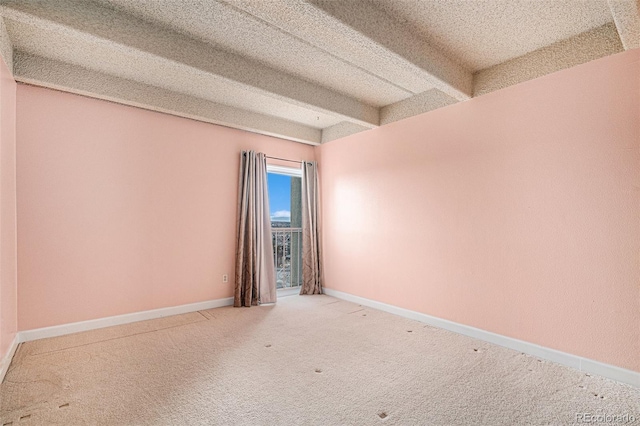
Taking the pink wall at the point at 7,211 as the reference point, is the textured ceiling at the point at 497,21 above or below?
above

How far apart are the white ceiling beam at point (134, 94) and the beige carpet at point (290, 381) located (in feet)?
7.66

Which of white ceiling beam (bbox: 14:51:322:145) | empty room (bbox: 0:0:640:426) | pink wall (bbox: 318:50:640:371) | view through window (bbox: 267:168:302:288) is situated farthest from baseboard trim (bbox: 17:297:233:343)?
white ceiling beam (bbox: 14:51:322:145)

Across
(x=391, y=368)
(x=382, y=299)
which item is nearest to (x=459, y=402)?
(x=391, y=368)

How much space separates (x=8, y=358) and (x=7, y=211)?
3.69 ft

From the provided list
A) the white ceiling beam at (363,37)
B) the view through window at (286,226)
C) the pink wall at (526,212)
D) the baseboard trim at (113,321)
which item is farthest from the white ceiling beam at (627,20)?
the baseboard trim at (113,321)

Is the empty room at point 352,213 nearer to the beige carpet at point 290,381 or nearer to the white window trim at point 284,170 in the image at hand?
the beige carpet at point 290,381

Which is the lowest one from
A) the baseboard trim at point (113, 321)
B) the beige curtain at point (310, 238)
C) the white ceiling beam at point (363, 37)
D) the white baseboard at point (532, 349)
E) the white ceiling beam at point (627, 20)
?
the white baseboard at point (532, 349)

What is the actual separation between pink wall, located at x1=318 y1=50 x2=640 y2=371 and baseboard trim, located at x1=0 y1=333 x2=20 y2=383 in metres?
3.43

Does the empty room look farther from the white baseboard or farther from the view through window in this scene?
the view through window

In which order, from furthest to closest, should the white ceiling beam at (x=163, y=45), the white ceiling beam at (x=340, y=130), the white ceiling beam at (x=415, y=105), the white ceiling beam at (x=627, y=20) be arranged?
the white ceiling beam at (x=340, y=130), the white ceiling beam at (x=415, y=105), the white ceiling beam at (x=163, y=45), the white ceiling beam at (x=627, y=20)

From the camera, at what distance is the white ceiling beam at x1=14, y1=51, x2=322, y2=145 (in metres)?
2.71

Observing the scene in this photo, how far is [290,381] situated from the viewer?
2133 mm

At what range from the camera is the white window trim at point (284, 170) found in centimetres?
460

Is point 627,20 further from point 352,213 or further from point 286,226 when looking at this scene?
point 286,226
